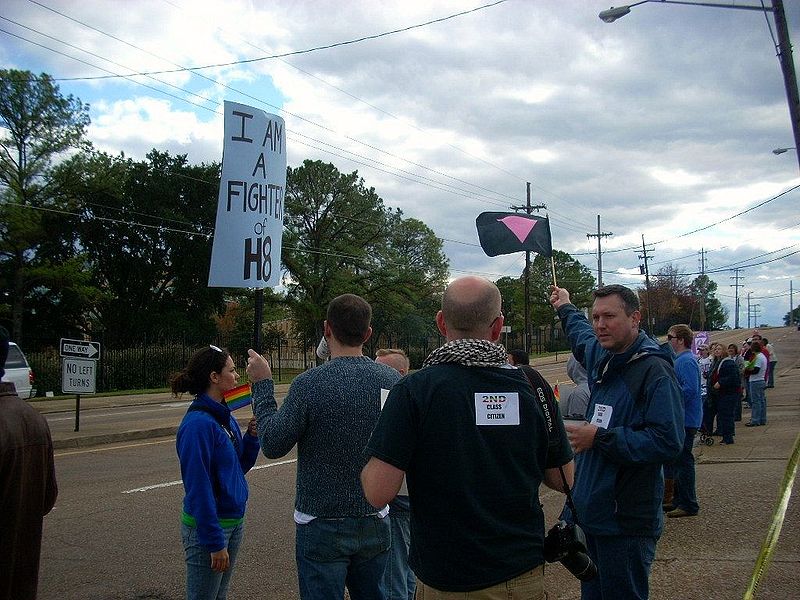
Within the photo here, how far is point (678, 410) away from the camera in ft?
11.2

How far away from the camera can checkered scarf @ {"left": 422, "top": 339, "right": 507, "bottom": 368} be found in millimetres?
2355

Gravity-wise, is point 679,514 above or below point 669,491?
below

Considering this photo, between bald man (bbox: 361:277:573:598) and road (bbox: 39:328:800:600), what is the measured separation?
3.13 meters

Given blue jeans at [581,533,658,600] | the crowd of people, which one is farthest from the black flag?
blue jeans at [581,533,658,600]

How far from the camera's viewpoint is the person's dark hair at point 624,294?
3.71 meters

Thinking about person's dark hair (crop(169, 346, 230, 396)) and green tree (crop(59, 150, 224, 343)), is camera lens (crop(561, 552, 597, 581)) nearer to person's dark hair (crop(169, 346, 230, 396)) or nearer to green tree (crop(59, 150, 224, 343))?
person's dark hair (crop(169, 346, 230, 396))

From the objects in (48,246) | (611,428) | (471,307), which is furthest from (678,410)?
(48,246)

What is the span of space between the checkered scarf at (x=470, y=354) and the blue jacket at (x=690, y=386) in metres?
5.60

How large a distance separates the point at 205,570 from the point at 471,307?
1.92 metres

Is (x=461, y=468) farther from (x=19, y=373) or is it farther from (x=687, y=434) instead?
(x=19, y=373)

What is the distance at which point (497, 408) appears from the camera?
234 centimetres

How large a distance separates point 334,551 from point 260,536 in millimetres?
4051

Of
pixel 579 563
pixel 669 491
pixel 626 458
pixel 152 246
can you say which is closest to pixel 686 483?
pixel 669 491

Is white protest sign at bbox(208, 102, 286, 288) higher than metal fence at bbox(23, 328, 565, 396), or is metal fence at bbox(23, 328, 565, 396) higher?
white protest sign at bbox(208, 102, 286, 288)
